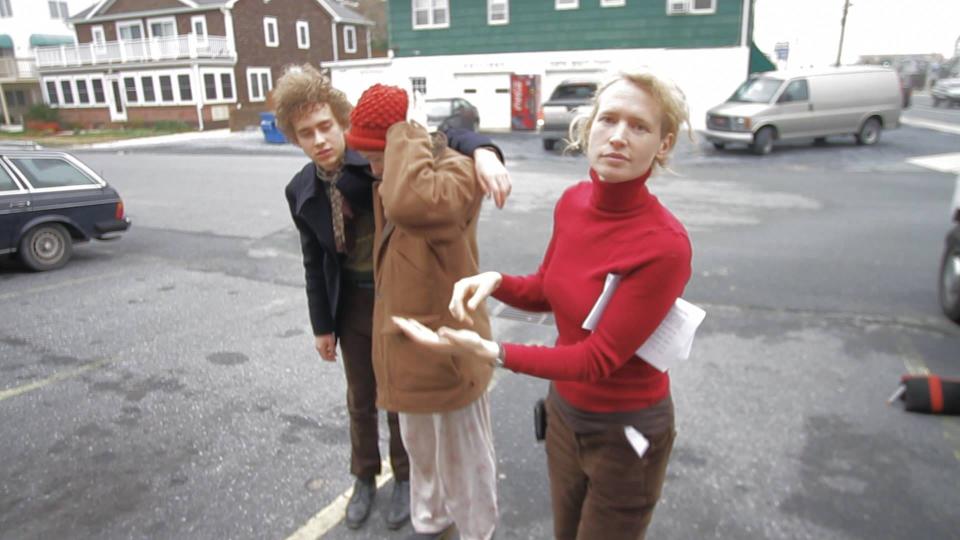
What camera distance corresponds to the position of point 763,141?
1689cm

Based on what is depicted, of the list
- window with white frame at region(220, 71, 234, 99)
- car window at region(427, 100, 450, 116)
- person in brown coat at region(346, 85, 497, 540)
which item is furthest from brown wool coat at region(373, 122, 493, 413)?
window with white frame at region(220, 71, 234, 99)

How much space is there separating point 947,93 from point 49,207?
41.9 meters

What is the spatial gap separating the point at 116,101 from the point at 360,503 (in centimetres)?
3808

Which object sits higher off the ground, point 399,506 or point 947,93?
point 947,93

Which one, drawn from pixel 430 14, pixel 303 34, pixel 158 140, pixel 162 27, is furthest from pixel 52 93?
pixel 430 14

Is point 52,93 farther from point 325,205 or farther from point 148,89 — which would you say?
point 325,205

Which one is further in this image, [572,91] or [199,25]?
[199,25]

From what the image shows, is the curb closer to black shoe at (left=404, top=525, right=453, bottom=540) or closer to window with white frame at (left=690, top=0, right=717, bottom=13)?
window with white frame at (left=690, top=0, right=717, bottom=13)

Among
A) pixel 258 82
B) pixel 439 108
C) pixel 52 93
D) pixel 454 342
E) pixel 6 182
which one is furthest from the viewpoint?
pixel 52 93

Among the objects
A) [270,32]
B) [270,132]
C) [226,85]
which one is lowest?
[270,132]

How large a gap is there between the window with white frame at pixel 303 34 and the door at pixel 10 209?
1303 inches

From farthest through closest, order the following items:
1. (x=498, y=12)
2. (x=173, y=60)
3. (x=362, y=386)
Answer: (x=173, y=60)
(x=498, y=12)
(x=362, y=386)

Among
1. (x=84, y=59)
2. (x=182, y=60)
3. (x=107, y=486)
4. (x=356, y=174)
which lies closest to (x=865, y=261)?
(x=356, y=174)

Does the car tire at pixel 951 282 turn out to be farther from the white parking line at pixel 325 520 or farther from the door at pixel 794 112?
the door at pixel 794 112
